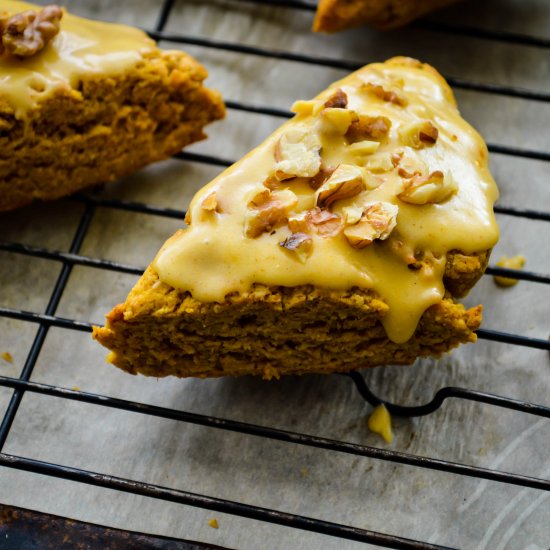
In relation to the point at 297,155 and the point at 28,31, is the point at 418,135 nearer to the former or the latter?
the point at 297,155

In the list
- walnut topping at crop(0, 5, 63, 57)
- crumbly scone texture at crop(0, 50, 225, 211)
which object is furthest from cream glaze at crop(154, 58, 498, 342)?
walnut topping at crop(0, 5, 63, 57)

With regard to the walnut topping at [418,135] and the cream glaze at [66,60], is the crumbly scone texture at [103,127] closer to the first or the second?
the cream glaze at [66,60]

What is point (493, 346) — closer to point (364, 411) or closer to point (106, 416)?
point (364, 411)

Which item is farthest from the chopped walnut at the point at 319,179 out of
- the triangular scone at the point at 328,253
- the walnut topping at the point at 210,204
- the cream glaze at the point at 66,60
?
the cream glaze at the point at 66,60

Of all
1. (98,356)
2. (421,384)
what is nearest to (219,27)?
(98,356)

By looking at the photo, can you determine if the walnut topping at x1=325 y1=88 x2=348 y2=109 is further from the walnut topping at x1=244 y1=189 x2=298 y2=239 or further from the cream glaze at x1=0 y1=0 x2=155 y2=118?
the cream glaze at x1=0 y1=0 x2=155 y2=118

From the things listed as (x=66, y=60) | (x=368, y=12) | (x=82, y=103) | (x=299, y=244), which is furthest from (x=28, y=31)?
(x=368, y=12)
